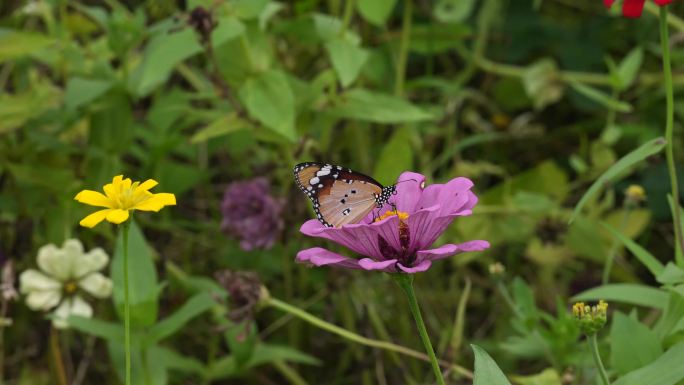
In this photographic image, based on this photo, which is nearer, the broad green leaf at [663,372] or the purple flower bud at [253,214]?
the broad green leaf at [663,372]

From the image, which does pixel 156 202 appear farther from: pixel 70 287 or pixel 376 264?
pixel 70 287

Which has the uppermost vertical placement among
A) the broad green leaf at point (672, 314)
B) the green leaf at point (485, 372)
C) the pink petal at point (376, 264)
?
the pink petal at point (376, 264)

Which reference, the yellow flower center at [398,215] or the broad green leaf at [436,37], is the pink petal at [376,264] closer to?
the yellow flower center at [398,215]

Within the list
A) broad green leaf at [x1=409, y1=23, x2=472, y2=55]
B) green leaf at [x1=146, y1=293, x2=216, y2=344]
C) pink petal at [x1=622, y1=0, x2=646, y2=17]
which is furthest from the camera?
broad green leaf at [x1=409, y1=23, x2=472, y2=55]

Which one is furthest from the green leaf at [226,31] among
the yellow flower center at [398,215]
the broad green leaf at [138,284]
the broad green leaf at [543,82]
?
the broad green leaf at [543,82]

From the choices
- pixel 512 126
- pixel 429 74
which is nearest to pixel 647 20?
pixel 512 126

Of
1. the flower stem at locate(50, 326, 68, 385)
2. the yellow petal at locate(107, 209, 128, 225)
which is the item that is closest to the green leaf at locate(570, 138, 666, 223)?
the yellow petal at locate(107, 209, 128, 225)

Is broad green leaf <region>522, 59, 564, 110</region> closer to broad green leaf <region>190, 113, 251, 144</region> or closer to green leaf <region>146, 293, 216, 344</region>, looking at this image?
broad green leaf <region>190, 113, 251, 144</region>
